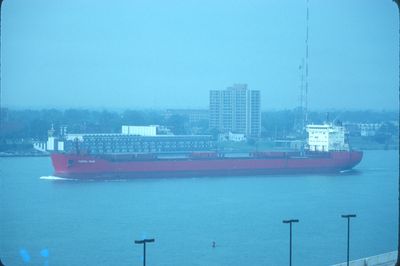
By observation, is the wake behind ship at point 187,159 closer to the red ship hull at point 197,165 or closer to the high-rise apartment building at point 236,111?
the red ship hull at point 197,165

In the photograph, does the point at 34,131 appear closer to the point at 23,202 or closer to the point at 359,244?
the point at 23,202

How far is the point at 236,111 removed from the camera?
52.9ft

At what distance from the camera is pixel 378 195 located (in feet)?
33.9

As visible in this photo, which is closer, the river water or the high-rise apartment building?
the river water

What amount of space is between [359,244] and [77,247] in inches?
104

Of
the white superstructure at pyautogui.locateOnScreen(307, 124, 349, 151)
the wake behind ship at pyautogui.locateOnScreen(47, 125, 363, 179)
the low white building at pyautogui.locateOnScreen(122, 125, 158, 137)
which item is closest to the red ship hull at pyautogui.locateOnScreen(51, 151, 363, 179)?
the wake behind ship at pyautogui.locateOnScreen(47, 125, 363, 179)

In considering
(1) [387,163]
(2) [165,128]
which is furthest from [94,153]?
(1) [387,163]

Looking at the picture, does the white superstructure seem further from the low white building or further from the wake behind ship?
the low white building

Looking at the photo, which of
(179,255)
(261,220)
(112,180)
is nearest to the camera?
(179,255)

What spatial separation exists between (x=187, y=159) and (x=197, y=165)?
0.33 meters

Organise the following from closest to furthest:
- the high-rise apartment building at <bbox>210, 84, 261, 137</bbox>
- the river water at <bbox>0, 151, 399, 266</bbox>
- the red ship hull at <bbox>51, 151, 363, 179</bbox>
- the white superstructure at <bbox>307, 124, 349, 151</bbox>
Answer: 1. the river water at <bbox>0, 151, 399, 266</bbox>
2. the red ship hull at <bbox>51, 151, 363, 179</bbox>
3. the white superstructure at <bbox>307, 124, 349, 151</bbox>
4. the high-rise apartment building at <bbox>210, 84, 261, 137</bbox>

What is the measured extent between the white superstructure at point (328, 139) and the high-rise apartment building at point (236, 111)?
161 cm

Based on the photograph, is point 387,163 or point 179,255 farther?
point 387,163

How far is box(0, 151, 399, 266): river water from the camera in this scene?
646cm
